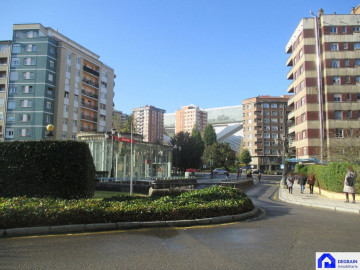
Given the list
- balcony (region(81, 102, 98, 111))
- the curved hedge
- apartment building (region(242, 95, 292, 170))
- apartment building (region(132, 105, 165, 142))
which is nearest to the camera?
the curved hedge

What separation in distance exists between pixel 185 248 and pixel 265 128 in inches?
3585

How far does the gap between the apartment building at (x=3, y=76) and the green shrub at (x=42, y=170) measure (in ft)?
139

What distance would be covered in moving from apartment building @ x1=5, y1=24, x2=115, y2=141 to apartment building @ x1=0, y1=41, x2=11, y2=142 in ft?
2.29

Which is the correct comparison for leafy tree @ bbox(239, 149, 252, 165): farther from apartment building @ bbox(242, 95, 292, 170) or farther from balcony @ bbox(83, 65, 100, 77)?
balcony @ bbox(83, 65, 100, 77)

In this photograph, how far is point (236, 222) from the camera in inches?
373

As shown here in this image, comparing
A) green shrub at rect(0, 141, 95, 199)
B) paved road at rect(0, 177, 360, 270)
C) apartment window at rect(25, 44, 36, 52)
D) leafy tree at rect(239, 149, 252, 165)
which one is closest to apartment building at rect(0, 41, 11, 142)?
apartment window at rect(25, 44, 36, 52)

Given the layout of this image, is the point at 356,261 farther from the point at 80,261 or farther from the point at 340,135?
the point at 340,135

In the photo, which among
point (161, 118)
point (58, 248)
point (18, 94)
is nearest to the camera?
point (58, 248)

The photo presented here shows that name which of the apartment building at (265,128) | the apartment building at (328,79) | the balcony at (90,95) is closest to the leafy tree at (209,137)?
the apartment building at (265,128)

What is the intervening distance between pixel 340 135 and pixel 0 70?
54.8 meters

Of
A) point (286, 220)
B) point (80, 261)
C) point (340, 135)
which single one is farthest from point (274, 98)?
point (80, 261)

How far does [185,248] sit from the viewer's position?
244 inches

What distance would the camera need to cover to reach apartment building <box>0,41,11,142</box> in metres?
49.4

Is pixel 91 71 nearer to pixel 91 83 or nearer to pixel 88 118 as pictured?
pixel 91 83
